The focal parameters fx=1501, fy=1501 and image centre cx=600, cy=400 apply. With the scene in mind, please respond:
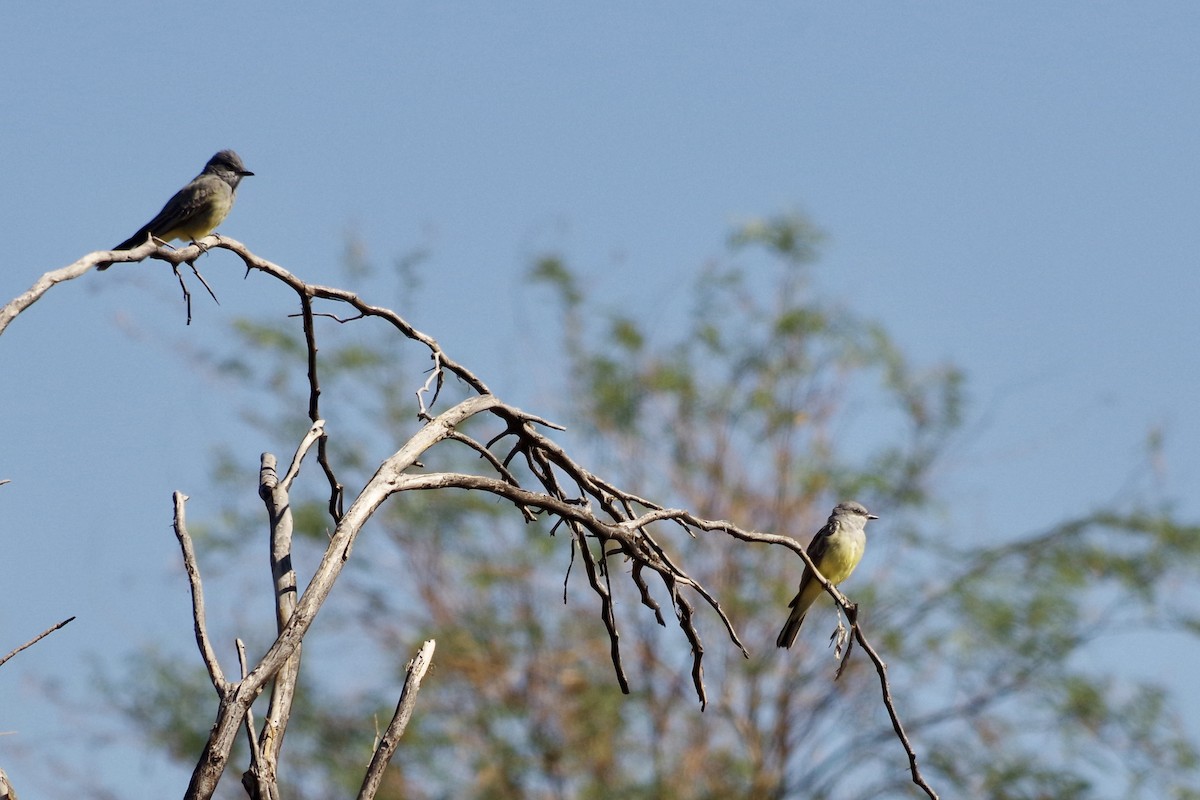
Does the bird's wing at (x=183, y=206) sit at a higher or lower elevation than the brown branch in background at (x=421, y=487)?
higher

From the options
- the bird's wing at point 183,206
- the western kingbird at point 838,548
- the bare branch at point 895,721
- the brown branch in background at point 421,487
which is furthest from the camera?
the western kingbird at point 838,548

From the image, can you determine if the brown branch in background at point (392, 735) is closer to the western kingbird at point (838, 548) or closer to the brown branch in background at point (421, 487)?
the brown branch in background at point (421, 487)

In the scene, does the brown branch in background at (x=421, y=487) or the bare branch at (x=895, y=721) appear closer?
the brown branch in background at (x=421, y=487)

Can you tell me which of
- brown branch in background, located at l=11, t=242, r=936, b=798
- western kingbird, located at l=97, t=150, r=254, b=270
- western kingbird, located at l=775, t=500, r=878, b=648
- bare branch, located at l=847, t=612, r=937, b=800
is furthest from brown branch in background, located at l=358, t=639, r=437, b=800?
western kingbird, located at l=775, t=500, r=878, b=648

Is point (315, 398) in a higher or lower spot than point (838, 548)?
lower

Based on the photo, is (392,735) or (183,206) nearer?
(392,735)

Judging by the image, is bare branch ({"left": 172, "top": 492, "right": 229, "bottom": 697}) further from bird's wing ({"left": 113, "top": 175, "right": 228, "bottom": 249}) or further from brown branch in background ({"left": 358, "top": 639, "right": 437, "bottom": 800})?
bird's wing ({"left": 113, "top": 175, "right": 228, "bottom": 249})

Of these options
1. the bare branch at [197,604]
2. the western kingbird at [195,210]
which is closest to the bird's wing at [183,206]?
the western kingbird at [195,210]

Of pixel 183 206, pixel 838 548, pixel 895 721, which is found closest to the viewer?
pixel 895 721

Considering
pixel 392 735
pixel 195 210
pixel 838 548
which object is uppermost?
pixel 195 210

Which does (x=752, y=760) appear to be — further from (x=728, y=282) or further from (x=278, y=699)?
(x=278, y=699)

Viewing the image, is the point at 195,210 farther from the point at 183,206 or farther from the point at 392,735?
the point at 392,735

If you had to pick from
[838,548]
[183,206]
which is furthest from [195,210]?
[838,548]

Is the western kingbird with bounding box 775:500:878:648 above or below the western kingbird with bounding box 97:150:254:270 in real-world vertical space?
below
